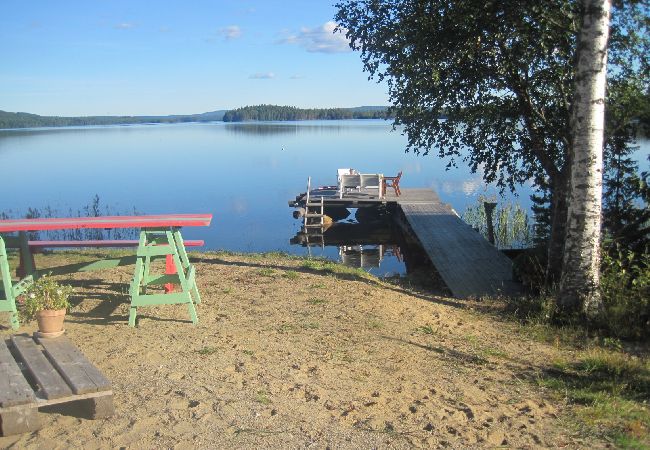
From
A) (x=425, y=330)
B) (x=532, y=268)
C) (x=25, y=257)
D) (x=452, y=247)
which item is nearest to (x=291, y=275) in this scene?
(x=425, y=330)

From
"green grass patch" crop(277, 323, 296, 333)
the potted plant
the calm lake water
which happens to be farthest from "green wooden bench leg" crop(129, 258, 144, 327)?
the calm lake water

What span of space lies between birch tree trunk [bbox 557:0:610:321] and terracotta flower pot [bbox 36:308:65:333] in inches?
204

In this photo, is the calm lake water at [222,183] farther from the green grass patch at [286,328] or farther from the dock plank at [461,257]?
the green grass patch at [286,328]

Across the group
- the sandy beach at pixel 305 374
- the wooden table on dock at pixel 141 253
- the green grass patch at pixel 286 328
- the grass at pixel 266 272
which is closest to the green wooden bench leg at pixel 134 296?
the wooden table on dock at pixel 141 253

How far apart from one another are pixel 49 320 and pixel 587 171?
5.49 meters

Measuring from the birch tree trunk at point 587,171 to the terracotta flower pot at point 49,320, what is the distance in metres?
5.17

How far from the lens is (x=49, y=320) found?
520 centimetres

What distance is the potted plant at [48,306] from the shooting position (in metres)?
5.21

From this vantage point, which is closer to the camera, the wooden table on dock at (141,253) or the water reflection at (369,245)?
the wooden table on dock at (141,253)

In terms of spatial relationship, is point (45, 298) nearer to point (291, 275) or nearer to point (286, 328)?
point (286, 328)

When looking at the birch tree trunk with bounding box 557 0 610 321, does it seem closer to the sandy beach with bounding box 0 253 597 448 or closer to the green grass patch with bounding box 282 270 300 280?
the sandy beach with bounding box 0 253 597 448

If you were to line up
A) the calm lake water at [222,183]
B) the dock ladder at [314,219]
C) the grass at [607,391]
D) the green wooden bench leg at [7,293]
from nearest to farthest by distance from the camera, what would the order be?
1. the grass at [607,391]
2. the green wooden bench leg at [7,293]
3. the dock ladder at [314,219]
4. the calm lake water at [222,183]

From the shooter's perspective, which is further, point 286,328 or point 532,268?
point 532,268

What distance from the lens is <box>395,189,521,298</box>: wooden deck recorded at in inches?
402
